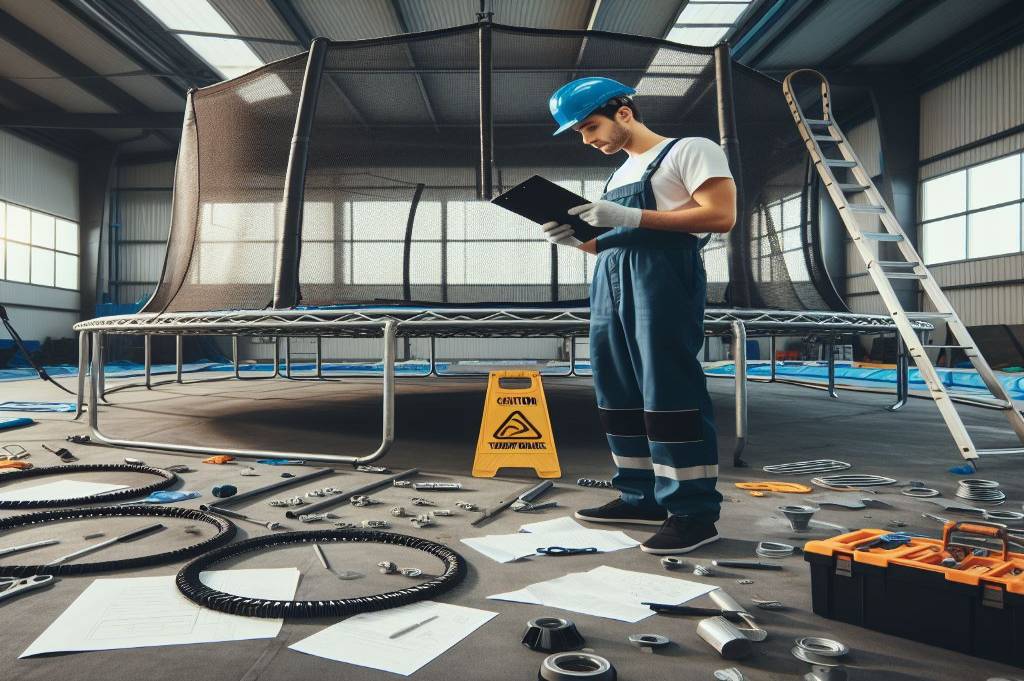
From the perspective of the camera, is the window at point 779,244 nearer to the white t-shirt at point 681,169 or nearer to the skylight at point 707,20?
the white t-shirt at point 681,169

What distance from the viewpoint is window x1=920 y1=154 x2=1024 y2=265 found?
530 inches

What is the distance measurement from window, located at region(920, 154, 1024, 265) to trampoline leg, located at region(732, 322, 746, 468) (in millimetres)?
13161

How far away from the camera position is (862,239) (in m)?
4.36

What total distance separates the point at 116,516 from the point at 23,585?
92cm

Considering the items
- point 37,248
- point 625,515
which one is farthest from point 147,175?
point 625,515

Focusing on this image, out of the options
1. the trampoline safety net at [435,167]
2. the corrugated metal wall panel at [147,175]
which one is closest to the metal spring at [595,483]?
the trampoline safety net at [435,167]

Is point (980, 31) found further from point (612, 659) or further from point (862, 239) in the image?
point (612, 659)

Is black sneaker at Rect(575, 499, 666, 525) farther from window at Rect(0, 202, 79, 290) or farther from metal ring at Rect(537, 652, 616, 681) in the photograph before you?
window at Rect(0, 202, 79, 290)

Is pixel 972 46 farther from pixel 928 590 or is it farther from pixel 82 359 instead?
pixel 82 359

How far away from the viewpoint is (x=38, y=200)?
1836cm

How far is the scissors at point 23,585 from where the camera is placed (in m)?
1.78

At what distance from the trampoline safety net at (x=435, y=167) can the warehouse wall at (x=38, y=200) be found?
638 inches

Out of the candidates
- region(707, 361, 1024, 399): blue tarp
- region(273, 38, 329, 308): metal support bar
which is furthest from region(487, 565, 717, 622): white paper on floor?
region(707, 361, 1024, 399): blue tarp

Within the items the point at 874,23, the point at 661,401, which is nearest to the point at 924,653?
the point at 661,401
